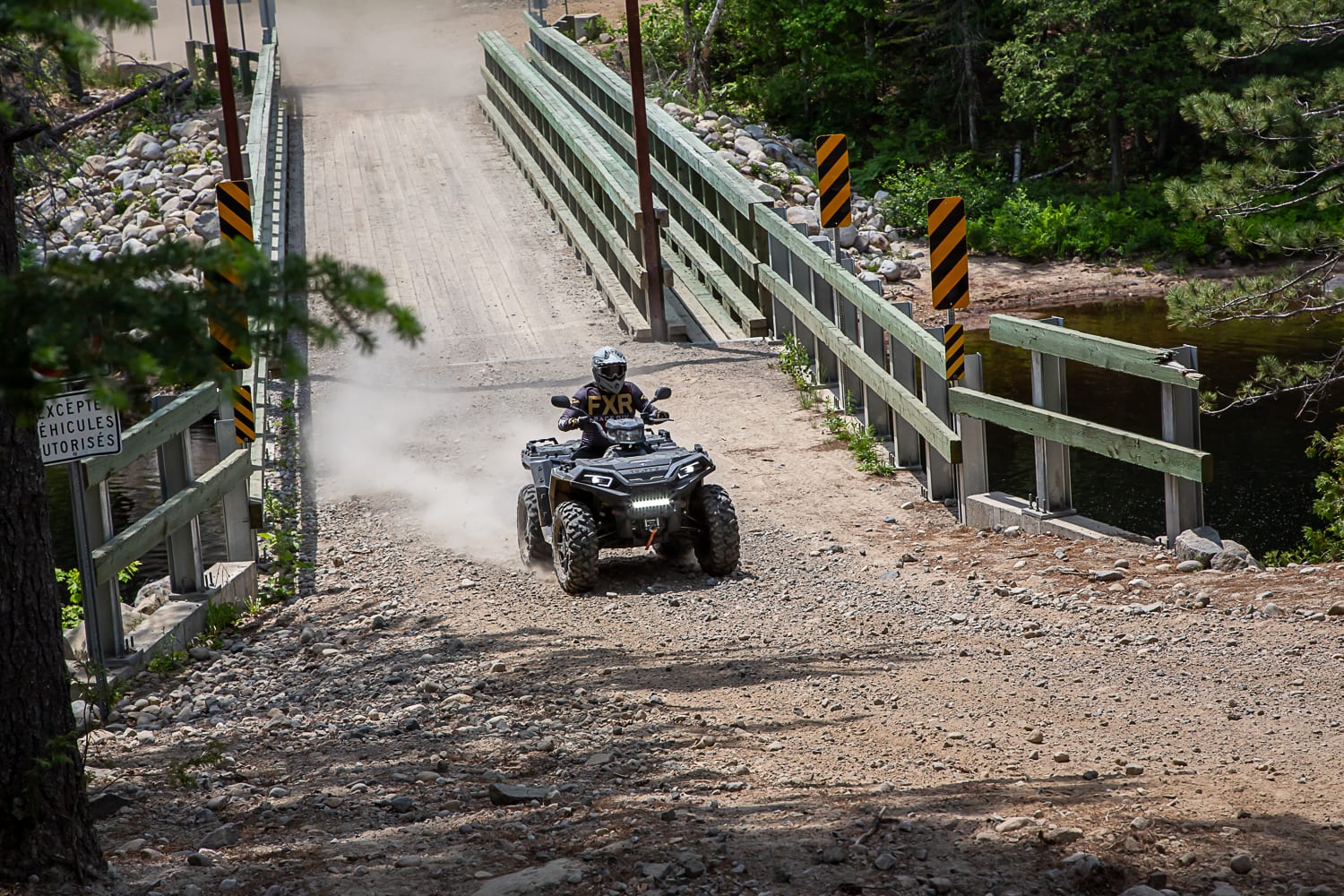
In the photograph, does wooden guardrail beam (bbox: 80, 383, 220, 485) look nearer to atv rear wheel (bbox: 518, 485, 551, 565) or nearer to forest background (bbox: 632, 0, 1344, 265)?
atv rear wheel (bbox: 518, 485, 551, 565)

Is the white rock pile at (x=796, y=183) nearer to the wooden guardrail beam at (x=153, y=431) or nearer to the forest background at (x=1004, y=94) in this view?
the forest background at (x=1004, y=94)

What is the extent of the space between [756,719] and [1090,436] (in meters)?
3.79

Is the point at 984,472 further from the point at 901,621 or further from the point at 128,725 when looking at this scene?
the point at 128,725

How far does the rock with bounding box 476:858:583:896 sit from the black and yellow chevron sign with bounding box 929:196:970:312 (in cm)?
729

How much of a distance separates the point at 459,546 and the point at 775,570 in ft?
8.34

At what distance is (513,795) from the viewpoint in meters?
5.19

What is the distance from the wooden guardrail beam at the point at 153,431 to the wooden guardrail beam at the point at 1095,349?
5079 mm

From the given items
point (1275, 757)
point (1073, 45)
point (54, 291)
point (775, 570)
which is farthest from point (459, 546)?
point (1073, 45)

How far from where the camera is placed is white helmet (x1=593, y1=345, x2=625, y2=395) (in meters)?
9.59

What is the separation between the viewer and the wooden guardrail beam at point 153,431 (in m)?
7.44

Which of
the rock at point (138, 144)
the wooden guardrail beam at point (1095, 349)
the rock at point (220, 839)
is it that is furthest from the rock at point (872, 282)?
the rock at point (138, 144)

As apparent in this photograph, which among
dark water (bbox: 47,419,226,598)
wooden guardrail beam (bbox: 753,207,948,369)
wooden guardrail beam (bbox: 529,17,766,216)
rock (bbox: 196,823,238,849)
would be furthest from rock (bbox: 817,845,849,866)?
wooden guardrail beam (bbox: 529,17,766,216)

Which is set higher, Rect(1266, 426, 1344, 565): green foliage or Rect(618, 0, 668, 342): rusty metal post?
Rect(618, 0, 668, 342): rusty metal post

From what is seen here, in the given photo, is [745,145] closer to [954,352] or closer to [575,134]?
[575,134]
